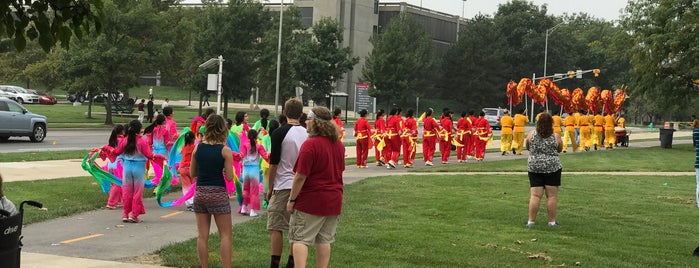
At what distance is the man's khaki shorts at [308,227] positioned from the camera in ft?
24.7

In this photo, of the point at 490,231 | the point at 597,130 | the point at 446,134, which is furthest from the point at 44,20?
the point at 597,130

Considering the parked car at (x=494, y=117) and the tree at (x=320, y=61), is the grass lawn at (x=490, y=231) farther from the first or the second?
the parked car at (x=494, y=117)

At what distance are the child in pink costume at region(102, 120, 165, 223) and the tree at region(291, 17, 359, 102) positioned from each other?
43.8m

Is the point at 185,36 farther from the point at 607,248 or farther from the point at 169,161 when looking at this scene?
the point at 607,248

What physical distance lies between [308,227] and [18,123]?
25064 millimetres

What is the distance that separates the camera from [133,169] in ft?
41.0

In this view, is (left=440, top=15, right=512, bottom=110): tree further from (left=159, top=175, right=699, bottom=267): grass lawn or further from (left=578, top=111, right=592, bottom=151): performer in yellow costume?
(left=159, top=175, right=699, bottom=267): grass lawn

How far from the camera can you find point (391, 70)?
66.8 m

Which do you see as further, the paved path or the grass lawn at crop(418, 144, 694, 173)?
the grass lawn at crop(418, 144, 694, 173)

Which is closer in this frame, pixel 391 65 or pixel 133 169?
pixel 133 169

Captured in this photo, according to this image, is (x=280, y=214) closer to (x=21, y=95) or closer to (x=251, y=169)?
(x=251, y=169)

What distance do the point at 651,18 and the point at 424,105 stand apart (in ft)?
161

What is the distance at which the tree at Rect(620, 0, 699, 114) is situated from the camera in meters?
35.5

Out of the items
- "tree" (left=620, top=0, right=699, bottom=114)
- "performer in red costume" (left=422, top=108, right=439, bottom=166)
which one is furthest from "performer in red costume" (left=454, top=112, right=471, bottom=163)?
"tree" (left=620, top=0, right=699, bottom=114)
